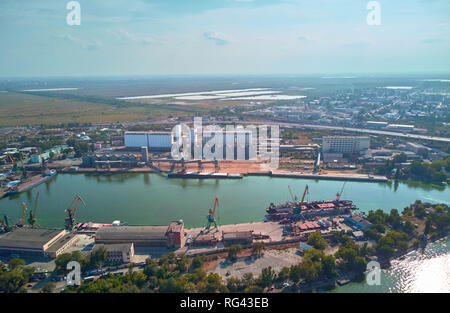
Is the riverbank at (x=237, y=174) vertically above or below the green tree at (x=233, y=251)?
above

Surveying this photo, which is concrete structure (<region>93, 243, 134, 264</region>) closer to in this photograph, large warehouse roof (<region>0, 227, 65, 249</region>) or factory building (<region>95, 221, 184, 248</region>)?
factory building (<region>95, 221, 184, 248</region>)

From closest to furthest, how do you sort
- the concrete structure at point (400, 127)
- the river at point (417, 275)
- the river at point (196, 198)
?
the river at point (417, 275), the river at point (196, 198), the concrete structure at point (400, 127)

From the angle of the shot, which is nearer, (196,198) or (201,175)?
(196,198)

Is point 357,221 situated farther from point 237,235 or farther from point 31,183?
point 31,183

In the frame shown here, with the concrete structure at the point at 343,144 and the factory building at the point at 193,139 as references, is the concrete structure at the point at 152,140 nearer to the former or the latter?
the factory building at the point at 193,139

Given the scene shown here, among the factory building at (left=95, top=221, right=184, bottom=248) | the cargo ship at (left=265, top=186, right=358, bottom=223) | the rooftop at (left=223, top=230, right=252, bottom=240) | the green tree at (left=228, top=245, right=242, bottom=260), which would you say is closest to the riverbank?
the cargo ship at (left=265, top=186, right=358, bottom=223)

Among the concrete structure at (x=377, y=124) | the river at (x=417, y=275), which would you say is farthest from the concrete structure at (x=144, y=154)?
the concrete structure at (x=377, y=124)

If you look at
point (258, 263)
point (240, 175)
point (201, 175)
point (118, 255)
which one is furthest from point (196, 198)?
point (258, 263)
